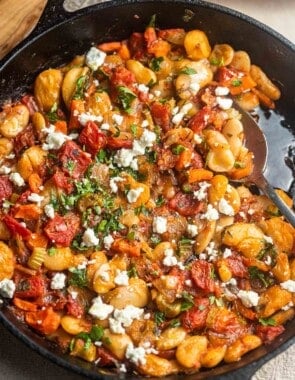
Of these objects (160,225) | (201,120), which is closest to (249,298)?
(160,225)

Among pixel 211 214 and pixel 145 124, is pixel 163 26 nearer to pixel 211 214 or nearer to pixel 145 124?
pixel 145 124

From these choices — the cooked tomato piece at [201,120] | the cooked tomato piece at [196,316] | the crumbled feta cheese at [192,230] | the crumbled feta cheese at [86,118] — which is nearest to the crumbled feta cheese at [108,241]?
the crumbled feta cheese at [192,230]

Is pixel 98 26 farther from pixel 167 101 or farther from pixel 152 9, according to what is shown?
pixel 167 101

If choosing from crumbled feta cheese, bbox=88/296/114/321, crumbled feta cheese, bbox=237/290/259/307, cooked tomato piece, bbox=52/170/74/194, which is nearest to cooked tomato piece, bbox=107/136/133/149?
cooked tomato piece, bbox=52/170/74/194

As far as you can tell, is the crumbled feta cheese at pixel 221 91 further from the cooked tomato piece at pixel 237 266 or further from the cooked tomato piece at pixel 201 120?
the cooked tomato piece at pixel 237 266

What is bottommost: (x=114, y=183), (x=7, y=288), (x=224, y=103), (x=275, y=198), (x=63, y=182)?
(x=7, y=288)

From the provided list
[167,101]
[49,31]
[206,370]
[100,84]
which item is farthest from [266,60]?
[206,370]

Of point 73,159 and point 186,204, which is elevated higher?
point 186,204
